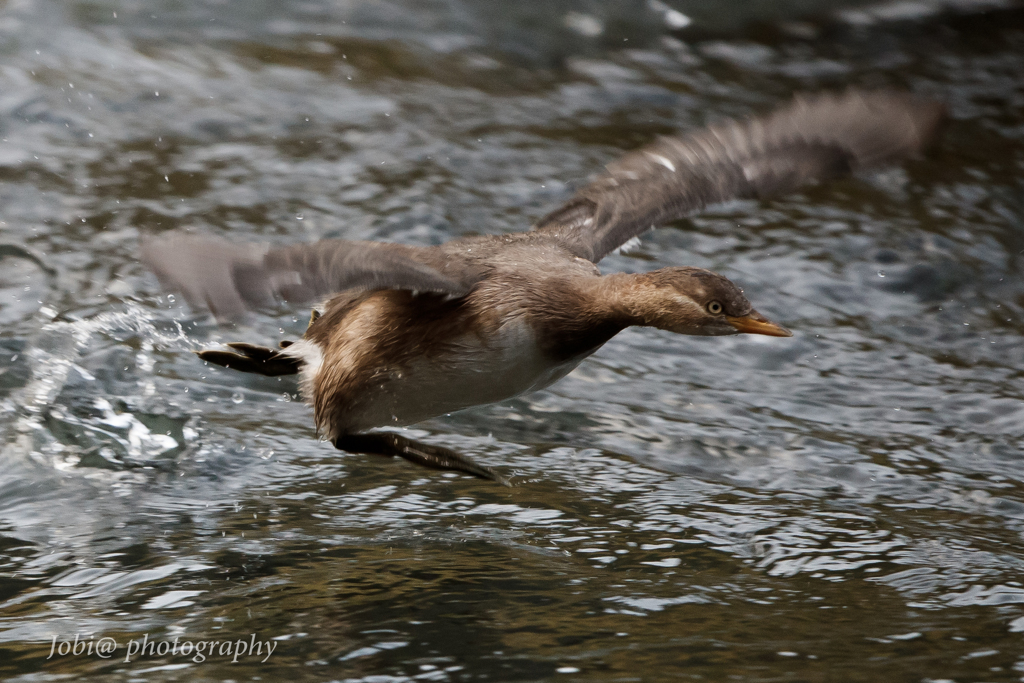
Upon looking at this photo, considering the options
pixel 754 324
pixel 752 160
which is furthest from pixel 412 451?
pixel 752 160

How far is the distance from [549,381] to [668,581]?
100 cm

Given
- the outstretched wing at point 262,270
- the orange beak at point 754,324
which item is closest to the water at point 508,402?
the outstretched wing at point 262,270

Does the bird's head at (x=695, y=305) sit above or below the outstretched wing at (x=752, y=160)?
below

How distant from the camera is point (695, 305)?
4688 millimetres

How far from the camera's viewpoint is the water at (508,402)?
4.02 meters

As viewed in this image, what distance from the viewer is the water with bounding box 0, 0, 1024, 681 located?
4016 mm

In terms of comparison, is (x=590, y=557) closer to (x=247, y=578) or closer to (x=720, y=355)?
(x=247, y=578)

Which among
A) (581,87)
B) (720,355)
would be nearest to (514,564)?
(720,355)

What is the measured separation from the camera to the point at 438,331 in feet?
15.8

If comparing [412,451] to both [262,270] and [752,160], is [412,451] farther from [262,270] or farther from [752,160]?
[752,160]

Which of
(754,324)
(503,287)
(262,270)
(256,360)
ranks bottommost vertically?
(256,360)

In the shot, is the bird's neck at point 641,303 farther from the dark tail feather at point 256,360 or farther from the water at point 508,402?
the dark tail feather at point 256,360

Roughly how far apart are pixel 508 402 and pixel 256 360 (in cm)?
133

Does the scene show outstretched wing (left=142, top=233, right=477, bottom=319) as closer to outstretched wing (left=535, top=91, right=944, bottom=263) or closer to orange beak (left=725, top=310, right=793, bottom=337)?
orange beak (left=725, top=310, right=793, bottom=337)
